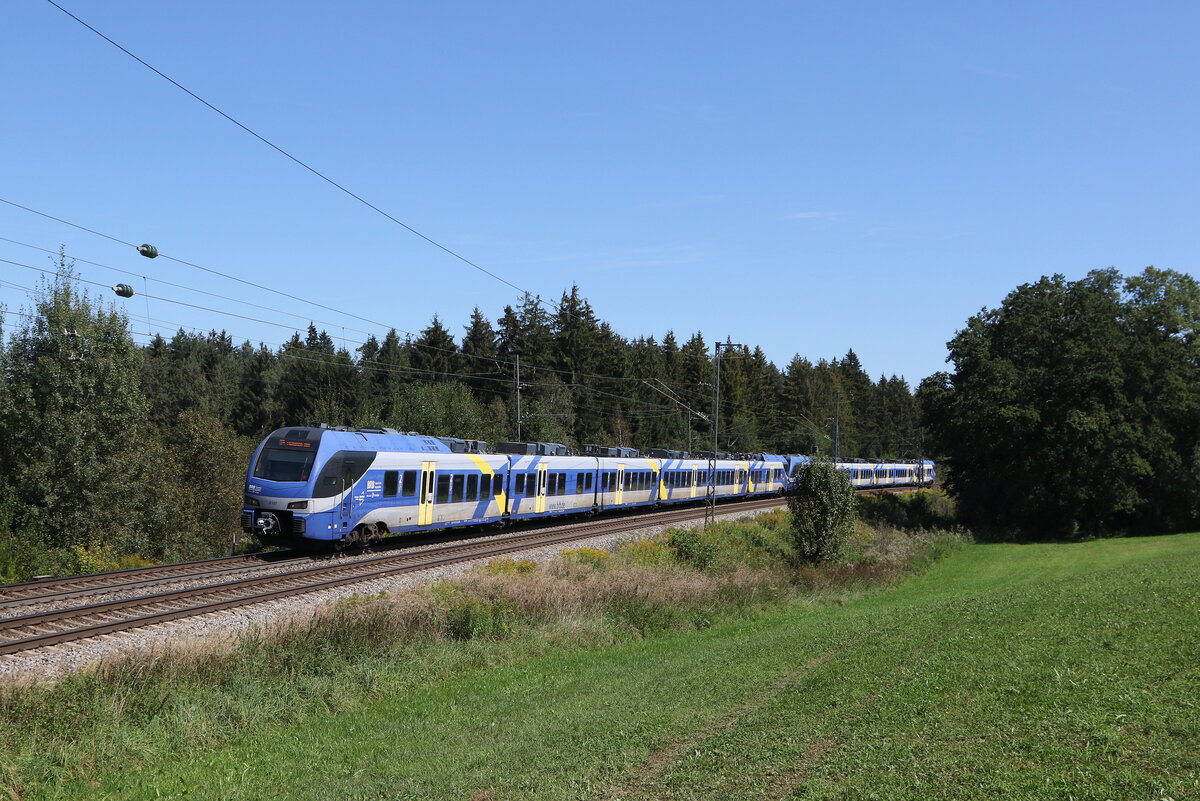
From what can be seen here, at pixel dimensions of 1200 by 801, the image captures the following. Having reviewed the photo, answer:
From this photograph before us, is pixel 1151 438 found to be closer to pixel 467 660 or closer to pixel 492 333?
pixel 467 660

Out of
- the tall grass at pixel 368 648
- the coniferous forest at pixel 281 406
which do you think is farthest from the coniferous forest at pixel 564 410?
the tall grass at pixel 368 648

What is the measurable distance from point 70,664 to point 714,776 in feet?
34.7

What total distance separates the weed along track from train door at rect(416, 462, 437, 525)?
116 centimetres

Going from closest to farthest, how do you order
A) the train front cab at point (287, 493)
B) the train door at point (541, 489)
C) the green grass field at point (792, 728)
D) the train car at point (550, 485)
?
1. the green grass field at point (792, 728)
2. the train front cab at point (287, 493)
3. the train car at point (550, 485)
4. the train door at point (541, 489)

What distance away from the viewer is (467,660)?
15.3m

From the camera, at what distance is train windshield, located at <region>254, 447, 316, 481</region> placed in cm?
2403

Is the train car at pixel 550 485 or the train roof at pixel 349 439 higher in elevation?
the train roof at pixel 349 439

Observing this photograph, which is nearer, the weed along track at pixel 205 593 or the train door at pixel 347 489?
the weed along track at pixel 205 593

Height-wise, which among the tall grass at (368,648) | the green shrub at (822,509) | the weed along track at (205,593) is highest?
the green shrub at (822,509)

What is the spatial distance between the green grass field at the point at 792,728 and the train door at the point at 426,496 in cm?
1339

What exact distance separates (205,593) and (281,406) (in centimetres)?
7880

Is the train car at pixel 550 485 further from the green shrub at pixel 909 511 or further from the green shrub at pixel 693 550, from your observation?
the green shrub at pixel 909 511

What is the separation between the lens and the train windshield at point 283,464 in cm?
2403

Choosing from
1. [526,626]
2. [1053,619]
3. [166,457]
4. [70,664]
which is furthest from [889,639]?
[166,457]
